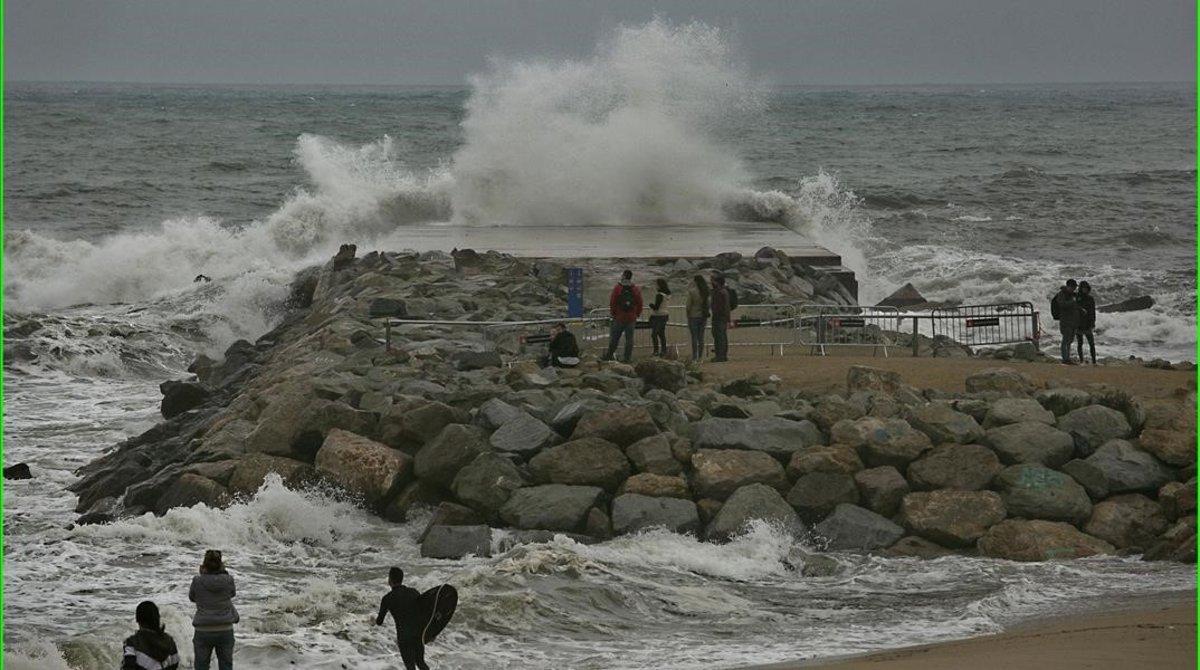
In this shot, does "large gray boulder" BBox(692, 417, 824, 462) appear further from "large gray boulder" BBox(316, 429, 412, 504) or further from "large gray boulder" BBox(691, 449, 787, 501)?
"large gray boulder" BBox(316, 429, 412, 504)

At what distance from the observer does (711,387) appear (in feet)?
50.3

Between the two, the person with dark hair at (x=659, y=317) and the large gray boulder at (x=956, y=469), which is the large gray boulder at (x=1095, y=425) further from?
the person with dark hair at (x=659, y=317)

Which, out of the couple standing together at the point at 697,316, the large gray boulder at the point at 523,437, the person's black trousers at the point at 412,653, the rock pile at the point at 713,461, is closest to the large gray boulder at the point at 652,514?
the rock pile at the point at 713,461

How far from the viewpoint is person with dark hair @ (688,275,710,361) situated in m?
17.1

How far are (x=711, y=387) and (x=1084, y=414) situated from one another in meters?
3.41

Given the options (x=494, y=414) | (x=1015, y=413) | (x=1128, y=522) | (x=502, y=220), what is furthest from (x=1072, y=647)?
(x=502, y=220)

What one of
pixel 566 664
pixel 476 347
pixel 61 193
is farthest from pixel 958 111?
pixel 566 664

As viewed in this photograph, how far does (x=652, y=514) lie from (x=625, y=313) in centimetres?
445

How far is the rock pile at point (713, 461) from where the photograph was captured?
12.5 meters

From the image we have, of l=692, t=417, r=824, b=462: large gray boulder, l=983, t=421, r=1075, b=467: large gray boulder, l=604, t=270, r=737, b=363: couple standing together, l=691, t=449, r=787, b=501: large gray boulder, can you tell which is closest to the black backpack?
l=604, t=270, r=737, b=363: couple standing together

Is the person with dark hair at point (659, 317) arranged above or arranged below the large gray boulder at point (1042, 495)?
above

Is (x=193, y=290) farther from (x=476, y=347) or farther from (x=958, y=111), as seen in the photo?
Result: (x=958, y=111)

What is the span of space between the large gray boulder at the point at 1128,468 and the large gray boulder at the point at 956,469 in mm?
834

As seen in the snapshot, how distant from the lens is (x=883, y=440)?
13.1 metres
